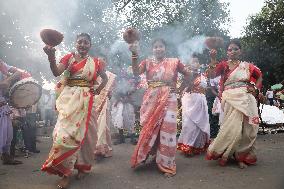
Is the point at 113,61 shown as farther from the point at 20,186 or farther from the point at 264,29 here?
the point at 264,29

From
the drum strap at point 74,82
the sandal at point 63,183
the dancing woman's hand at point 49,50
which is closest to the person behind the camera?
the dancing woman's hand at point 49,50

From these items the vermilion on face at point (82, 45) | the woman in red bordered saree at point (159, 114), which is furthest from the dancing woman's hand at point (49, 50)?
the woman in red bordered saree at point (159, 114)

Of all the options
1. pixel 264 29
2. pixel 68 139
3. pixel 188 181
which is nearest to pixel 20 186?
pixel 68 139

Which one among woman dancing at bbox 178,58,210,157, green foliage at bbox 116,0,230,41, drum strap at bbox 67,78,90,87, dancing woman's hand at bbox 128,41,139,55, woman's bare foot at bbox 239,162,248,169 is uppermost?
green foliage at bbox 116,0,230,41

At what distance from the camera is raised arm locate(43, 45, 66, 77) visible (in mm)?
4949

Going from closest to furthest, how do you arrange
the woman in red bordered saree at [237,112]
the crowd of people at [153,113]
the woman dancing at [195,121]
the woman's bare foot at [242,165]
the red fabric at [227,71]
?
the crowd of people at [153,113] < the woman's bare foot at [242,165] < the woman in red bordered saree at [237,112] < the red fabric at [227,71] < the woman dancing at [195,121]

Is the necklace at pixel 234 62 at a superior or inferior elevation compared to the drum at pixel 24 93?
superior

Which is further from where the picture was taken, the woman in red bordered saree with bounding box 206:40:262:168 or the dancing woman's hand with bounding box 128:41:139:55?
the woman in red bordered saree with bounding box 206:40:262:168

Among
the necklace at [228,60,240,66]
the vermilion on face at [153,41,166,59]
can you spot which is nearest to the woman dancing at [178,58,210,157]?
the necklace at [228,60,240,66]

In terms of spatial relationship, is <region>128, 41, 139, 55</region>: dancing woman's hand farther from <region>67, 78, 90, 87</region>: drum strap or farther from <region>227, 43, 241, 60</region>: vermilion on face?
<region>227, 43, 241, 60</region>: vermilion on face

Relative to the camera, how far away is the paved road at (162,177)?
5250 mm

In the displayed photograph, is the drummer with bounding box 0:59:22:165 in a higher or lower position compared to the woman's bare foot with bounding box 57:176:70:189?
higher

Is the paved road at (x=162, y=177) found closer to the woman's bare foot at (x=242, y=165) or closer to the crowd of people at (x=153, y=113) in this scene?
the woman's bare foot at (x=242, y=165)

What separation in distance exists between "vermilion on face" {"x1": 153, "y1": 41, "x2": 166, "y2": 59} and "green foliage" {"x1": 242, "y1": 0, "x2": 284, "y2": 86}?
100ft
